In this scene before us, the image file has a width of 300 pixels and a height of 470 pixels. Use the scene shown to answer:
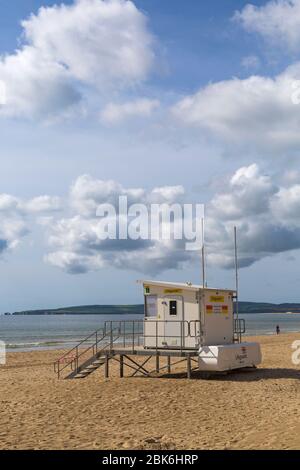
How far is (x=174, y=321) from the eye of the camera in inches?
845

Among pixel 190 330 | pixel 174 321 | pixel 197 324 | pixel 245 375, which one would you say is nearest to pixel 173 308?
pixel 174 321

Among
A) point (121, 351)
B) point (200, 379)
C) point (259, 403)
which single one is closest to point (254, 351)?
point (200, 379)

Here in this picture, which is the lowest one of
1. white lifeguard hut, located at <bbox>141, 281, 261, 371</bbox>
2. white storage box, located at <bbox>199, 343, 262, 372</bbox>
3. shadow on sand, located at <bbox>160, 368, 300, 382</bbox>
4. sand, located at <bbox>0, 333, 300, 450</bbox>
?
sand, located at <bbox>0, 333, 300, 450</bbox>

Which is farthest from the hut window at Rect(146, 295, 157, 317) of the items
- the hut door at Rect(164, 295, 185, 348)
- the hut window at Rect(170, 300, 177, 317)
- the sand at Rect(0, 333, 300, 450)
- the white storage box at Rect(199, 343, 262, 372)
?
the white storage box at Rect(199, 343, 262, 372)

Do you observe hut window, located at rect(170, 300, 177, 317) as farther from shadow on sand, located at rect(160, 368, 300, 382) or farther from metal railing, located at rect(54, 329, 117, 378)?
A: shadow on sand, located at rect(160, 368, 300, 382)

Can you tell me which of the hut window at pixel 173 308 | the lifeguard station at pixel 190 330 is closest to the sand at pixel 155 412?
the lifeguard station at pixel 190 330

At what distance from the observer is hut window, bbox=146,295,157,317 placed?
22328mm

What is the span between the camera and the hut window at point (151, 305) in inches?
879

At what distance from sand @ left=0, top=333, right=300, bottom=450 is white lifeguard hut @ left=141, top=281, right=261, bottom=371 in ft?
2.98

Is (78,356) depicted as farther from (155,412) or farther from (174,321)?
(155,412)

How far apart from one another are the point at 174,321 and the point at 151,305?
1390mm

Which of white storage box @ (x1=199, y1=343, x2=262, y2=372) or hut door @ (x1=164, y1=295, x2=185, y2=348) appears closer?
white storage box @ (x1=199, y1=343, x2=262, y2=372)

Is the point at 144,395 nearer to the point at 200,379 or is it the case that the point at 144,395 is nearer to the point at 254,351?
the point at 200,379
